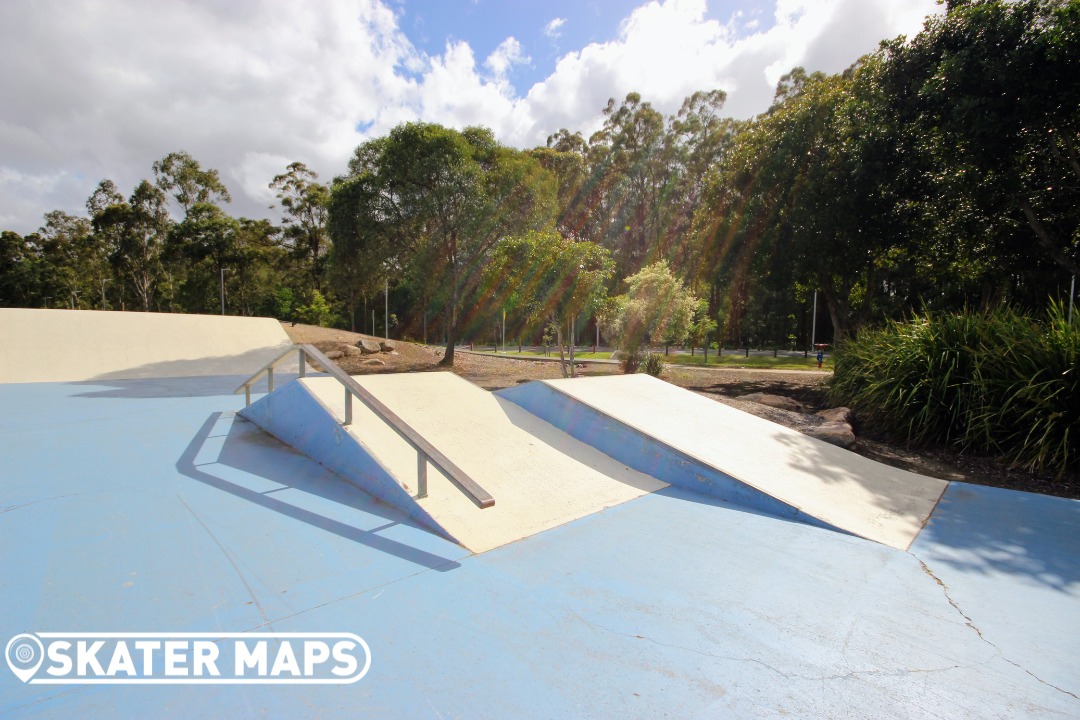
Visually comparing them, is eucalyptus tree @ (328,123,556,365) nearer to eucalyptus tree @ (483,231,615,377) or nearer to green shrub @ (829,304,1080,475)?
eucalyptus tree @ (483,231,615,377)

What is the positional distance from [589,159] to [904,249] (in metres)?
25.5

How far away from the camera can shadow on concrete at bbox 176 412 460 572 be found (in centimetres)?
299

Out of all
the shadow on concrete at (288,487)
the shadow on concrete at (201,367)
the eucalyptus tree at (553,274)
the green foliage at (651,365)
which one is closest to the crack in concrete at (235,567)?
the shadow on concrete at (288,487)

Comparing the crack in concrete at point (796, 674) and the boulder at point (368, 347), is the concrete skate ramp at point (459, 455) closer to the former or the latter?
the crack in concrete at point (796, 674)

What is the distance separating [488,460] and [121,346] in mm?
11282

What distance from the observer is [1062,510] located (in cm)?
437

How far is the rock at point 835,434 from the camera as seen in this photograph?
635cm

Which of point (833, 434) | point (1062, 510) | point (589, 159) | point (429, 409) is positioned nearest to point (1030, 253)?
point (833, 434)

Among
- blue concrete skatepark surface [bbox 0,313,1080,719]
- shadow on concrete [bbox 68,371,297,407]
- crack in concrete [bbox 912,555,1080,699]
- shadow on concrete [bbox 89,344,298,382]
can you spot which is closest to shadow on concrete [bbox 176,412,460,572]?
blue concrete skatepark surface [bbox 0,313,1080,719]

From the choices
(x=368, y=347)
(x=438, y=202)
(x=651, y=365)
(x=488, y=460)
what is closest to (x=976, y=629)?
(x=488, y=460)

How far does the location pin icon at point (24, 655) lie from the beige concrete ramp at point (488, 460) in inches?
73.5

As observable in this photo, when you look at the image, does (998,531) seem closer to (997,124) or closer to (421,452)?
(421,452)

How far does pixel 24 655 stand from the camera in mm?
1930

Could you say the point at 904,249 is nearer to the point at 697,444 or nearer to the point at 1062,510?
the point at 1062,510
